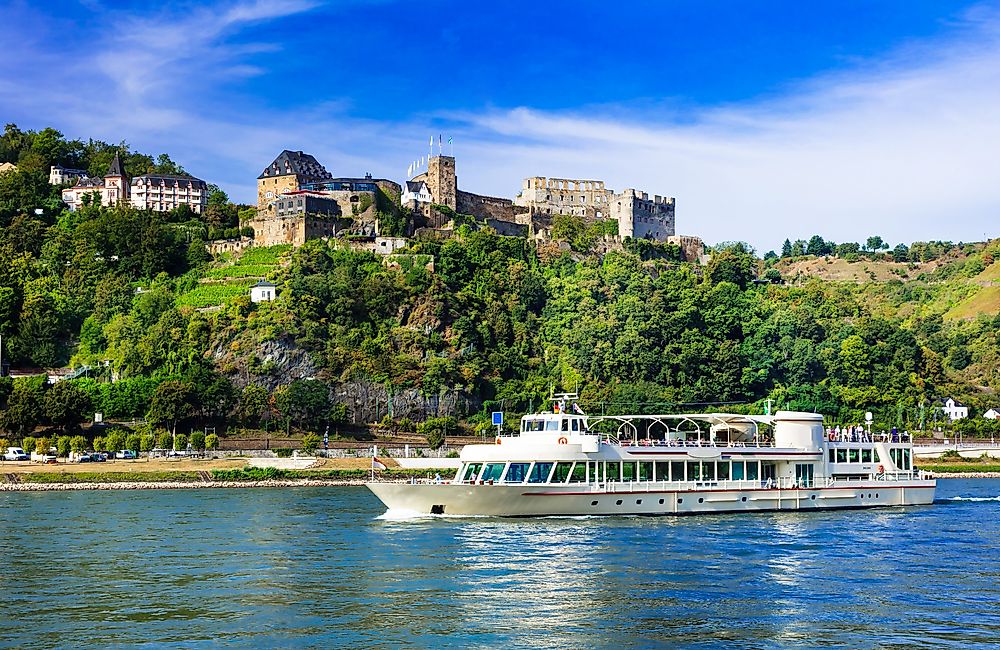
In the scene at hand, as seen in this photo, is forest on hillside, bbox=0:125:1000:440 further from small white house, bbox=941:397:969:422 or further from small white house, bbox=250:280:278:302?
small white house, bbox=941:397:969:422

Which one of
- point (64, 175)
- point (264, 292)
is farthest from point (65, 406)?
point (64, 175)

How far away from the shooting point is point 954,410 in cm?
12194

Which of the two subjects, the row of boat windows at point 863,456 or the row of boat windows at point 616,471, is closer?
the row of boat windows at point 616,471

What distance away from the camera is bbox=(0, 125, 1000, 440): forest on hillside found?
329ft

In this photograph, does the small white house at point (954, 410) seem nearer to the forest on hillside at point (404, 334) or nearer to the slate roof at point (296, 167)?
the forest on hillside at point (404, 334)

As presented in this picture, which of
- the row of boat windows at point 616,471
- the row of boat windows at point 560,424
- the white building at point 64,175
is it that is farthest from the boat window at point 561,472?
the white building at point 64,175

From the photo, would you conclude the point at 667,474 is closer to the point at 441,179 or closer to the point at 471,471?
the point at 471,471

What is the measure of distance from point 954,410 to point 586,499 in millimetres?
82074

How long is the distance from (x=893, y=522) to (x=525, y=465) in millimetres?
15832

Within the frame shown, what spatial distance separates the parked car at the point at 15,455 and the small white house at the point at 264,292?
31681mm

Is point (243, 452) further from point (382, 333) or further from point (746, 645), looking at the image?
point (746, 645)

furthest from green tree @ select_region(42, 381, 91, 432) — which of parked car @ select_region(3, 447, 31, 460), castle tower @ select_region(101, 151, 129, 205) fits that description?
castle tower @ select_region(101, 151, 129, 205)

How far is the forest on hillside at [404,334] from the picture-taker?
10019cm

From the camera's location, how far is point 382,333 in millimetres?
111312
